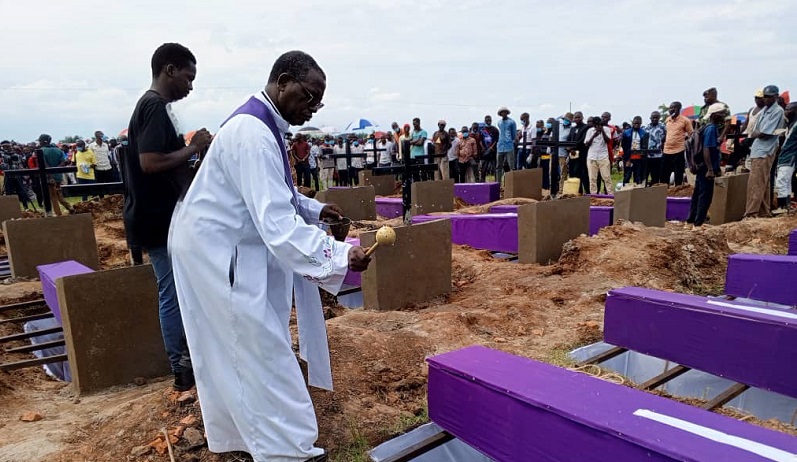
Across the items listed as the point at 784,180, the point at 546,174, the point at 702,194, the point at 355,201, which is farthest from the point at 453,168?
the point at 784,180

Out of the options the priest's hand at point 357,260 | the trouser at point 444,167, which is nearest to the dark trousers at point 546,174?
the trouser at point 444,167

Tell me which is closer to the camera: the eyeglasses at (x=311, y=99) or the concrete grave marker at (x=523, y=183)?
the eyeglasses at (x=311, y=99)

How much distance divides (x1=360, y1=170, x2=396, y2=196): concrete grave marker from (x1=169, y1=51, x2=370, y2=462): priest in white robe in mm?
11917

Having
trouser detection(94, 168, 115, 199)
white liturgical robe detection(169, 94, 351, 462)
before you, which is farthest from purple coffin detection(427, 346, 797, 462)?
trouser detection(94, 168, 115, 199)

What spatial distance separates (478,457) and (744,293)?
10.3ft

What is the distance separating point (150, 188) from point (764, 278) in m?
4.67

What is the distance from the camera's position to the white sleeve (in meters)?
1.97

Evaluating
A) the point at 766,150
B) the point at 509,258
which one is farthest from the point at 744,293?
the point at 766,150

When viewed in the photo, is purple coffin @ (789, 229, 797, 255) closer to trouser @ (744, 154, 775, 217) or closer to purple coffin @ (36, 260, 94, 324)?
trouser @ (744, 154, 775, 217)

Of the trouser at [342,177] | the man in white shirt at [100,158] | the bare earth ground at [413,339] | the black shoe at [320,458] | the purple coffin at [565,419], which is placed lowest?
the bare earth ground at [413,339]

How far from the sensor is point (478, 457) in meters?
2.86

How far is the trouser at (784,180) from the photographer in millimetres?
7617

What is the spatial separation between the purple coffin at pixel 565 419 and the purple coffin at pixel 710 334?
3.88 ft

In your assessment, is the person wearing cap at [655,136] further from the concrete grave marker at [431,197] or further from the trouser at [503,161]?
the concrete grave marker at [431,197]
